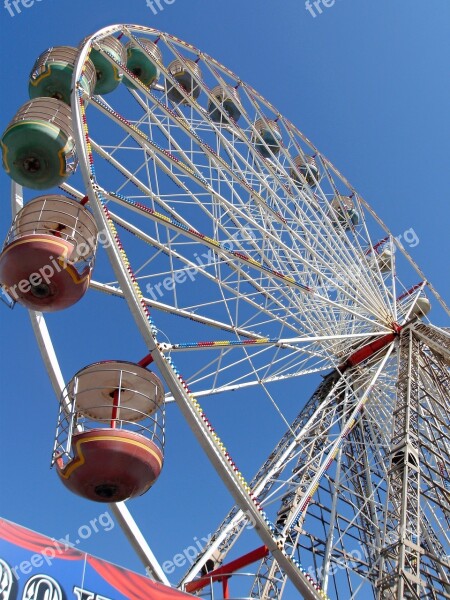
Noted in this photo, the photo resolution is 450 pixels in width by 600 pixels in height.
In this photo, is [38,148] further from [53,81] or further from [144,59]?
[144,59]

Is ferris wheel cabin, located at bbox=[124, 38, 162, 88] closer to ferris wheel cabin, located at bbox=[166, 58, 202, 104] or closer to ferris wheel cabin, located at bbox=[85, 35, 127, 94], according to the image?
ferris wheel cabin, located at bbox=[166, 58, 202, 104]

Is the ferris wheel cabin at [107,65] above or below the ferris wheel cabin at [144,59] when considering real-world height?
below

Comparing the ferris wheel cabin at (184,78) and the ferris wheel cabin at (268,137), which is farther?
the ferris wheel cabin at (268,137)

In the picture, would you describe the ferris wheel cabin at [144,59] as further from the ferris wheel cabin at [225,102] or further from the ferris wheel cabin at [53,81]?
the ferris wheel cabin at [53,81]

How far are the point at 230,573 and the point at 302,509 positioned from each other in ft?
10.2

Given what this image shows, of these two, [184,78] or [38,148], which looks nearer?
[38,148]

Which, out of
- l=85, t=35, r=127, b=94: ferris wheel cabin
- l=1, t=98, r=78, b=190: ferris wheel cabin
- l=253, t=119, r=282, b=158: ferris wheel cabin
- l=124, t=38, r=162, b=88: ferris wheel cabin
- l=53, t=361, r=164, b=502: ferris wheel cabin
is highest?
l=124, t=38, r=162, b=88: ferris wheel cabin

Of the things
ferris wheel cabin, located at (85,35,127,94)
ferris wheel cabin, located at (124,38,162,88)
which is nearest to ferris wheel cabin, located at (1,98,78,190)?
ferris wheel cabin, located at (85,35,127,94)

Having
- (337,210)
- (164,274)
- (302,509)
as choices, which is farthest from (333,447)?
(337,210)

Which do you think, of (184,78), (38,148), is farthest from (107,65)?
(184,78)

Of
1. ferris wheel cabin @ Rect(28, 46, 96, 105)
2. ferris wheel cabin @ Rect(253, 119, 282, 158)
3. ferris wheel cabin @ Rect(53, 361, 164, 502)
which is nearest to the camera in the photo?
ferris wheel cabin @ Rect(53, 361, 164, 502)

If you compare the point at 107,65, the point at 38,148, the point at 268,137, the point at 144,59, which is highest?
the point at 144,59

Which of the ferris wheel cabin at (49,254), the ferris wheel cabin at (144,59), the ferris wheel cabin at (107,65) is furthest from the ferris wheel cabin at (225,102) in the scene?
the ferris wheel cabin at (49,254)

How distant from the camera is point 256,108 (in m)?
16.5
